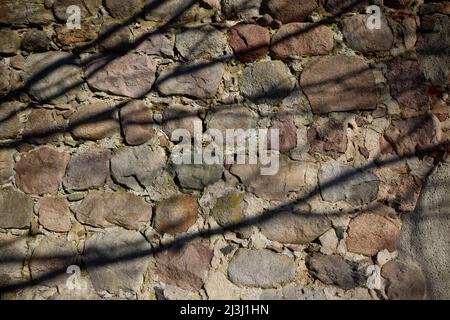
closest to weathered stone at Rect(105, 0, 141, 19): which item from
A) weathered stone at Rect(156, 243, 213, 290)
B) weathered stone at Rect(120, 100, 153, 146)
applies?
weathered stone at Rect(120, 100, 153, 146)

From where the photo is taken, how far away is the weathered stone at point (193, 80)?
61.7 inches

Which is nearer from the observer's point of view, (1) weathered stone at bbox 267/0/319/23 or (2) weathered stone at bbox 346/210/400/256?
(2) weathered stone at bbox 346/210/400/256

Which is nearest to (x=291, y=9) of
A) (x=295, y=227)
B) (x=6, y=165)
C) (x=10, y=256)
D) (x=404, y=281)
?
(x=295, y=227)

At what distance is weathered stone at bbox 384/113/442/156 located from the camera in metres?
1.46

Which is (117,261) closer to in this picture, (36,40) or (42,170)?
(42,170)

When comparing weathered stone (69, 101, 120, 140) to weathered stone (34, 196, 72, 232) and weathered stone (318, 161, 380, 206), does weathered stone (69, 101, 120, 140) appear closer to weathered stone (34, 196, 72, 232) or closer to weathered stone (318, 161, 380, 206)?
weathered stone (34, 196, 72, 232)

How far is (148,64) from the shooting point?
1.60m

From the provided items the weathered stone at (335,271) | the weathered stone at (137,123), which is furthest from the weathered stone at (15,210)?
the weathered stone at (335,271)

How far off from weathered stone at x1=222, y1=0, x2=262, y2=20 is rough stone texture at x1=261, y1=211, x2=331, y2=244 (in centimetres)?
89

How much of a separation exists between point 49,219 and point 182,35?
3.36 ft

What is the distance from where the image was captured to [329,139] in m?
1.50

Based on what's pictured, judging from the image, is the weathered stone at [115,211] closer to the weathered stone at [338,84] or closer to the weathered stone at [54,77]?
the weathered stone at [54,77]

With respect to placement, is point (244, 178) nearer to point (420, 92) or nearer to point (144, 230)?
point (144, 230)
